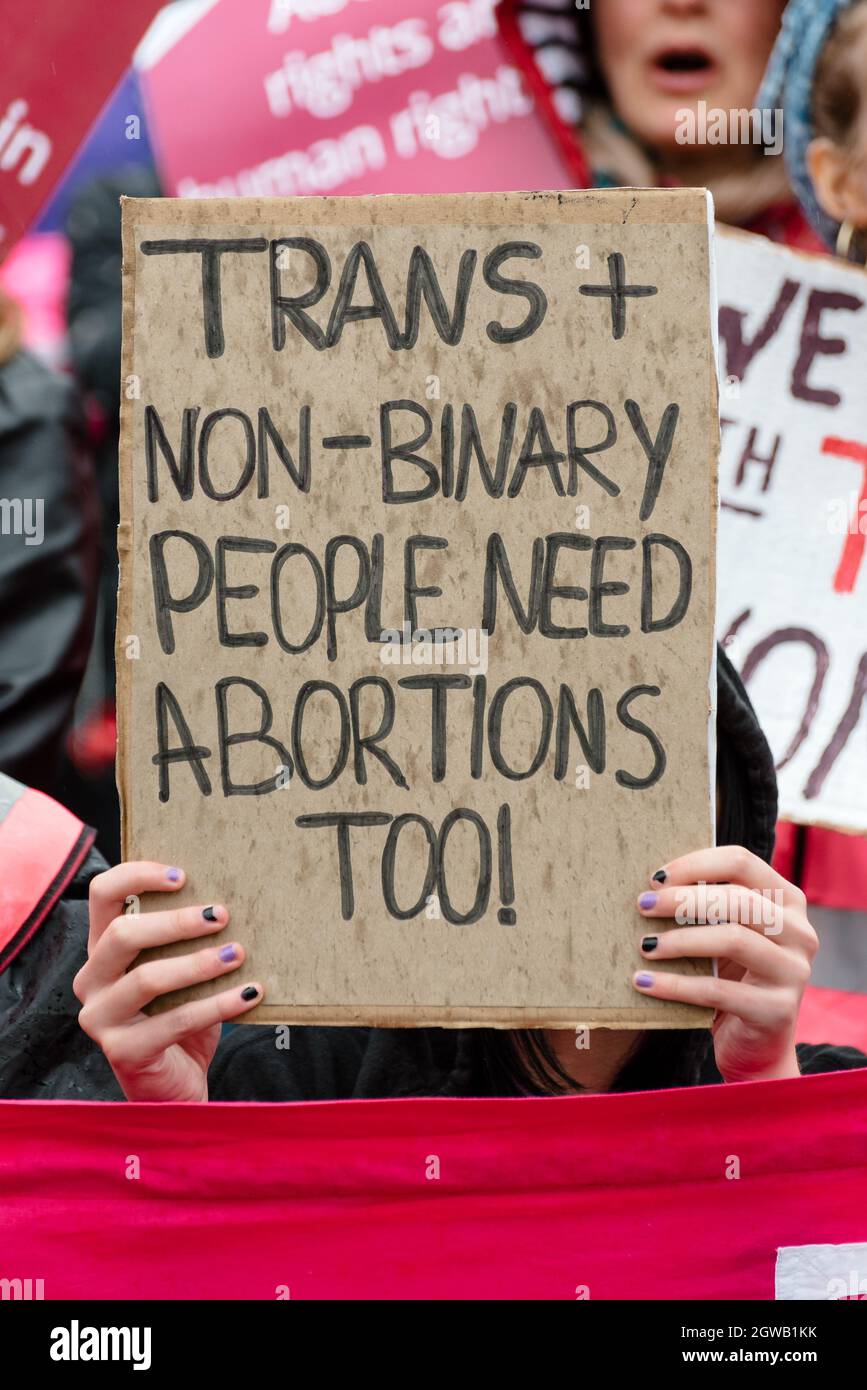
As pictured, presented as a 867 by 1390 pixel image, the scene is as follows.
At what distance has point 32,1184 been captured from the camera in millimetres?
1387

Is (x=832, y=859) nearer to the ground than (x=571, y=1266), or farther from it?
farther from it

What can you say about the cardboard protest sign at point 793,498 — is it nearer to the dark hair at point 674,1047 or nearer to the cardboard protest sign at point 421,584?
the dark hair at point 674,1047

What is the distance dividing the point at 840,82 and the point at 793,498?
707 millimetres

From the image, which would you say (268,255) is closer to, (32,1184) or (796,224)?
(32,1184)

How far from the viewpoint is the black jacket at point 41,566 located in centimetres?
262

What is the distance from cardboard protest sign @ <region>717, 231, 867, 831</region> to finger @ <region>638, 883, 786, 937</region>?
1072 mm

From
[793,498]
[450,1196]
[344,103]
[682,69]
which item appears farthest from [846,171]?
[450,1196]

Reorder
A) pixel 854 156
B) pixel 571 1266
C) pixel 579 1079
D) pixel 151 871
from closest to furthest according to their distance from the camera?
pixel 151 871, pixel 571 1266, pixel 579 1079, pixel 854 156

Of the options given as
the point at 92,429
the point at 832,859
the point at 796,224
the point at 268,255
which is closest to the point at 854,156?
the point at 796,224

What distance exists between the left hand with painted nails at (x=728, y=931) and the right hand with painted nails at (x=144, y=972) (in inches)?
12.9

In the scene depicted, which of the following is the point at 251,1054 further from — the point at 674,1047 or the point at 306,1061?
the point at 674,1047

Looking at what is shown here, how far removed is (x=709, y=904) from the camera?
1220mm

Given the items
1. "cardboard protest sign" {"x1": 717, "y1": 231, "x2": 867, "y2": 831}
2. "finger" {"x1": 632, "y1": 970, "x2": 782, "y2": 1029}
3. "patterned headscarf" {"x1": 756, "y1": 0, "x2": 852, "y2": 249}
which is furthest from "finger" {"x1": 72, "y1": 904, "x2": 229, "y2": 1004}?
"patterned headscarf" {"x1": 756, "y1": 0, "x2": 852, "y2": 249}

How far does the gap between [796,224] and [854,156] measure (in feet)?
0.44
